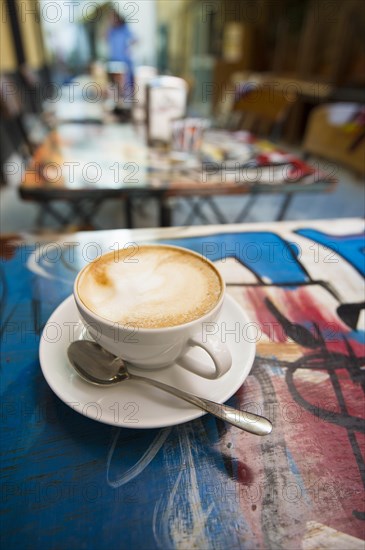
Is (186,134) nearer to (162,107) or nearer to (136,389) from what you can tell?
(162,107)

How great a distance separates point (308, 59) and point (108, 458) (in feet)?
19.4

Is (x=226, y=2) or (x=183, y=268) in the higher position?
(x=226, y=2)

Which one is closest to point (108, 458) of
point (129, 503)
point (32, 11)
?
point (129, 503)

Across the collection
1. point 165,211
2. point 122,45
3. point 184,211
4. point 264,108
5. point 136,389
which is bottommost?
point 184,211

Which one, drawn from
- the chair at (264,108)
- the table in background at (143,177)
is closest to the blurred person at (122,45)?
the chair at (264,108)

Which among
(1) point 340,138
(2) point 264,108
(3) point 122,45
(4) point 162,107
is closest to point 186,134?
(4) point 162,107

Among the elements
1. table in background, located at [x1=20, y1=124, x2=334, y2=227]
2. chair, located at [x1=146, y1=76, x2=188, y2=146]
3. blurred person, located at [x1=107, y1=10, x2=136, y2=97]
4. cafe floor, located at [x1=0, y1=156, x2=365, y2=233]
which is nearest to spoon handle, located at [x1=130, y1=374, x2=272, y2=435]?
table in background, located at [x1=20, y1=124, x2=334, y2=227]

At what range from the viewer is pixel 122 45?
2.35 metres

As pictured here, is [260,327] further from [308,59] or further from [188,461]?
[308,59]

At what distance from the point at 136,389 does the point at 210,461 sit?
0.35 feet

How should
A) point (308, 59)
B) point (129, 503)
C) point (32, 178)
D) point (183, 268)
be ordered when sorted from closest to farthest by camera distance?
point (129, 503) < point (183, 268) < point (32, 178) < point (308, 59)

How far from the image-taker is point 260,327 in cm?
49

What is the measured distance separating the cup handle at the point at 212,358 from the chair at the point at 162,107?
1120 mm

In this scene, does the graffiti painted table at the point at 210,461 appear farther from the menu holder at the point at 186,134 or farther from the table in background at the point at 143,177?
the menu holder at the point at 186,134
